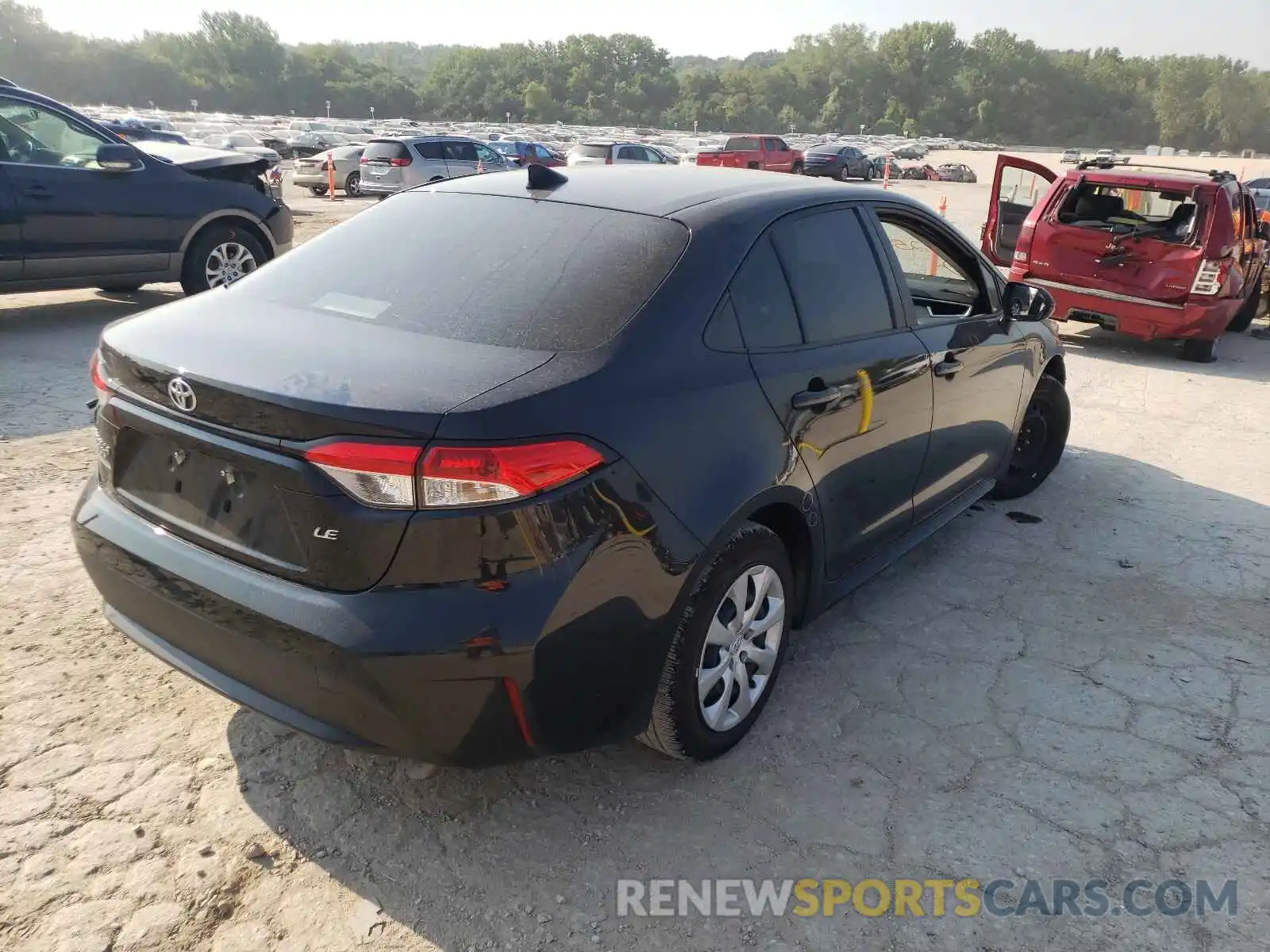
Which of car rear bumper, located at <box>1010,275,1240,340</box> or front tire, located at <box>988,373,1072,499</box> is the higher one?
car rear bumper, located at <box>1010,275,1240,340</box>

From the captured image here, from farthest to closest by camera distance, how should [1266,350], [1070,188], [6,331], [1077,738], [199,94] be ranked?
[199,94] < [1266,350] < [1070,188] < [6,331] < [1077,738]

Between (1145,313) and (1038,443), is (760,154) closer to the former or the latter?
(1145,313)

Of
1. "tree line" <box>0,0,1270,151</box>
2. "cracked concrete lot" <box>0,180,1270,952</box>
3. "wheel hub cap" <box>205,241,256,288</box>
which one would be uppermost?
"tree line" <box>0,0,1270,151</box>

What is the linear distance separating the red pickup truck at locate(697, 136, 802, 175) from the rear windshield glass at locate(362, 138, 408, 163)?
1759 centimetres

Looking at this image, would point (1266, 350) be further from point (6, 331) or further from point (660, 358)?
point (6, 331)

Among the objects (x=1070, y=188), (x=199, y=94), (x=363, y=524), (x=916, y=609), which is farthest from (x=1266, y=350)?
(x=199, y=94)

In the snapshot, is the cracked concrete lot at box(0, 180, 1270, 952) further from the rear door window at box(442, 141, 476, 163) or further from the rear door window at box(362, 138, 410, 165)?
the rear door window at box(442, 141, 476, 163)

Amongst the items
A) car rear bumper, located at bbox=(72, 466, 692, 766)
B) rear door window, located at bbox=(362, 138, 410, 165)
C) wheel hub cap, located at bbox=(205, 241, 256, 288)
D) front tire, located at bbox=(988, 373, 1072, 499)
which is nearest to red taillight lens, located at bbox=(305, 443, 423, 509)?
car rear bumper, located at bbox=(72, 466, 692, 766)

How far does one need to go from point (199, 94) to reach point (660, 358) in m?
149

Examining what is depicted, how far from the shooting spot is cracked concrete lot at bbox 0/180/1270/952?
2.30 m

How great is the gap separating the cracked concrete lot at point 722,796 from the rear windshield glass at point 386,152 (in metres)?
18.9

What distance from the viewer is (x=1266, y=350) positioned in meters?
9.65

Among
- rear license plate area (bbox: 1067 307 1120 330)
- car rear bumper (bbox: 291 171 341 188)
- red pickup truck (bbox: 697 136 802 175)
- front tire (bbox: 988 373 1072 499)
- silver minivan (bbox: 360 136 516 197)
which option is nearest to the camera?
front tire (bbox: 988 373 1072 499)

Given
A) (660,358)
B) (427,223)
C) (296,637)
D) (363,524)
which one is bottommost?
(296,637)
